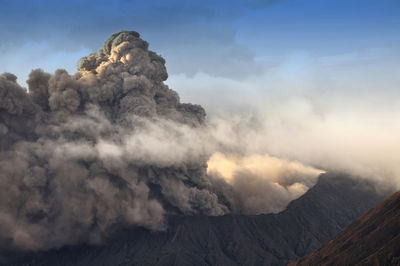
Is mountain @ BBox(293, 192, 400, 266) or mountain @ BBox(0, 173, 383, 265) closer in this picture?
mountain @ BBox(293, 192, 400, 266)

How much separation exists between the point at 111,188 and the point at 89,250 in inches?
1499

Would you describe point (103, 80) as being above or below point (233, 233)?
above

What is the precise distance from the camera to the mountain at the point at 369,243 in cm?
8988

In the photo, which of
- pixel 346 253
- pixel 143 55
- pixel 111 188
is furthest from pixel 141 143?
pixel 346 253

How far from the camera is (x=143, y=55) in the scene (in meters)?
114

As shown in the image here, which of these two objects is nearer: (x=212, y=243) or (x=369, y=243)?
(x=369, y=243)

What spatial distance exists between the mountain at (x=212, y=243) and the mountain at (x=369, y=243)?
33.9 m

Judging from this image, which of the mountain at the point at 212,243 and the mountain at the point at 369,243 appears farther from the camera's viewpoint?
the mountain at the point at 212,243

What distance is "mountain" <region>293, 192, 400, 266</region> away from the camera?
8988 centimetres

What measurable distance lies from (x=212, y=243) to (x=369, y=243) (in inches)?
2371

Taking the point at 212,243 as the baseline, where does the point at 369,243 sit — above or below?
below

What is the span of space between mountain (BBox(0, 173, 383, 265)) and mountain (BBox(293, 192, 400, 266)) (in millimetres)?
33919

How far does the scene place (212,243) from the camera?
152m

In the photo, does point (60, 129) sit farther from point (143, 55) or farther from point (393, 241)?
point (393, 241)
